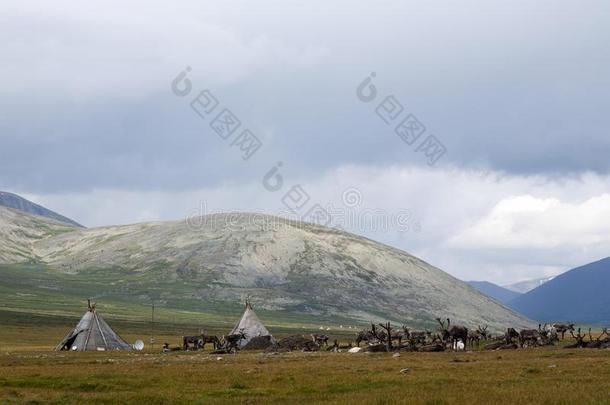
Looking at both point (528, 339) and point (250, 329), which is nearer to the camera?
point (528, 339)

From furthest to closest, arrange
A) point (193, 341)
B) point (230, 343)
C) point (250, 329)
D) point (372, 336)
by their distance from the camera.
Answer: point (250, 329)
point (372, 336)
point (193, 341)
point (230, 343)

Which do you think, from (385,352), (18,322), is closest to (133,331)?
(18,322)

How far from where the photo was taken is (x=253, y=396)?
114 feet

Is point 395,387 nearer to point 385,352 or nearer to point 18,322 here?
point 385,352

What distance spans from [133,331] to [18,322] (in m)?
24.0

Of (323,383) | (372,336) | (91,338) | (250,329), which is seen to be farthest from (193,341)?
(323,383)

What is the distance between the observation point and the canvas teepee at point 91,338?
295ft

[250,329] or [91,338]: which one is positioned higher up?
[250,329]

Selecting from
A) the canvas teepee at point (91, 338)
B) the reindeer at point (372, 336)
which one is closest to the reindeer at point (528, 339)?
the reindeer at point (372, 336)

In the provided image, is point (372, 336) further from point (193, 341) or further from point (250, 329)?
point (193, 341)

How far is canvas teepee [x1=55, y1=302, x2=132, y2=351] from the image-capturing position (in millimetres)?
89875

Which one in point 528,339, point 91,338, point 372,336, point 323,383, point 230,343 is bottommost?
point 323,383

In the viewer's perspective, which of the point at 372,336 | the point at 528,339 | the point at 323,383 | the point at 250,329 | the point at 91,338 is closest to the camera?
the point at 323,383

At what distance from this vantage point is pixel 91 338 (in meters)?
90.3
